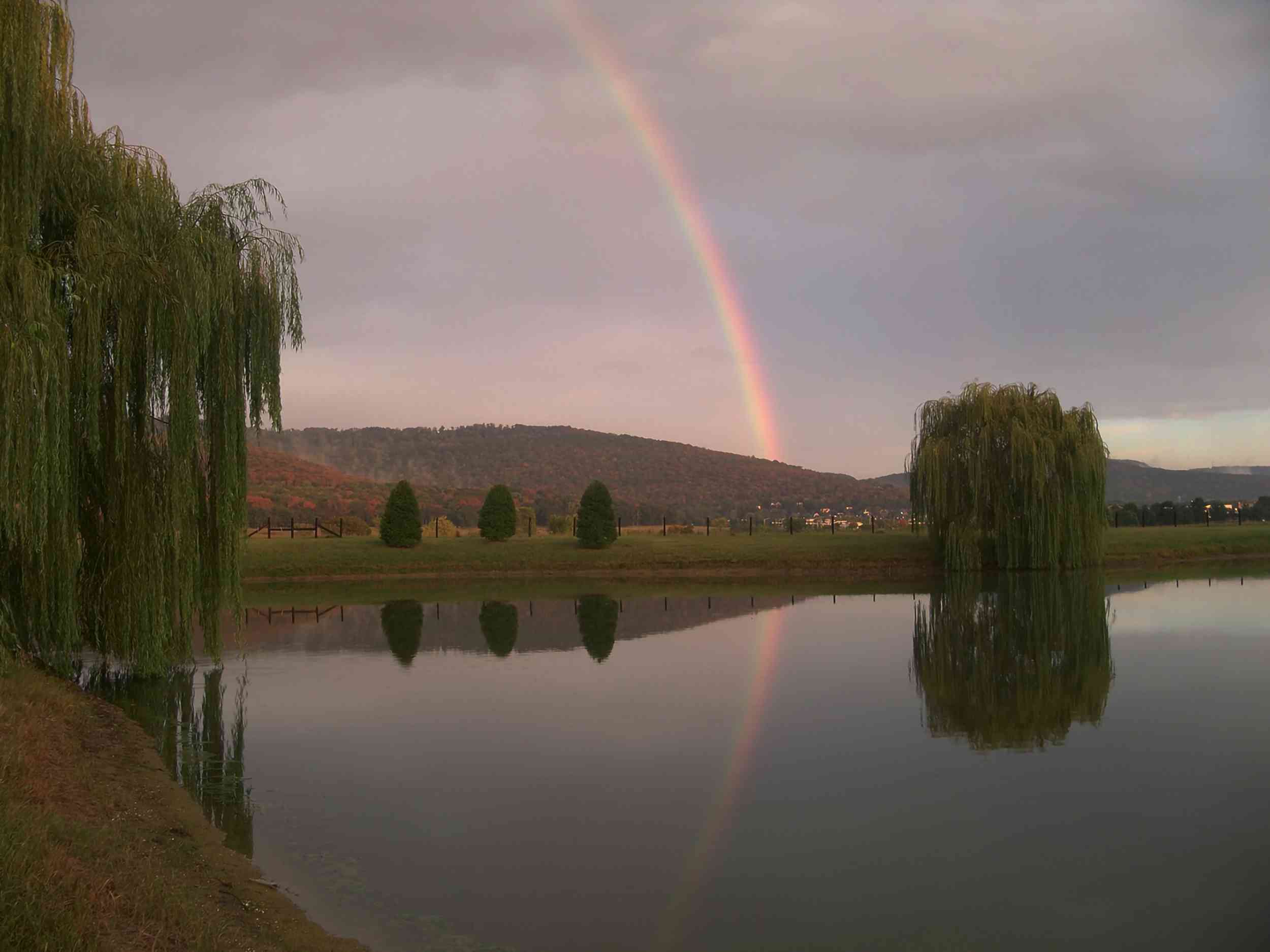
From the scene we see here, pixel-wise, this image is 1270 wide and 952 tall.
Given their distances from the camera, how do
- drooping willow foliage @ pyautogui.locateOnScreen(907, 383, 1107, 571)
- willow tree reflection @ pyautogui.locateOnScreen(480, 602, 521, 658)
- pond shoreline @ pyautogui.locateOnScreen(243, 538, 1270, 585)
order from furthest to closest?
pond shoreline @ pyautogui.locateOnScreen(243, 538, 1270, 585), drooping willow foliage @ pyautogui.locateOnScreen(907, 383, 1107, 571), willow tree reflection @ pyautogui.locateOnScreen(480, 602, 521, 658)

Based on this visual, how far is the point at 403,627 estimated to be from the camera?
2011 centimetres

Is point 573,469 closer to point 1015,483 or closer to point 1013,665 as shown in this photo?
point 1015,483

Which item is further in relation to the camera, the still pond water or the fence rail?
the fence rail

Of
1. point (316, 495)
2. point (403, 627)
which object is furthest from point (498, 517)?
point (316, 495)

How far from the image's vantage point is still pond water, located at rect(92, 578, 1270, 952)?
589 cm

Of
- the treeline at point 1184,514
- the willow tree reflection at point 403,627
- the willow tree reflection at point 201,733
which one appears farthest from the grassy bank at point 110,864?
the treeline at point 1184,514

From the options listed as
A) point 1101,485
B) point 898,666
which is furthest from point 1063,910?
point 1101,485

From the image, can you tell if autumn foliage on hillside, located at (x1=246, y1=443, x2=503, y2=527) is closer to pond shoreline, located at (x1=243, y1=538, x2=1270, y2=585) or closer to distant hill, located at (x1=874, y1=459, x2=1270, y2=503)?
pond shoreline, located at (x1=243, y1=538, x2=1270, y2=585)

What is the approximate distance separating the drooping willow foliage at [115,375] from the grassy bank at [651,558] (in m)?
20.3

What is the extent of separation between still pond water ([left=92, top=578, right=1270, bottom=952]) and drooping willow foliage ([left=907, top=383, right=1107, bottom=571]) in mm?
12003

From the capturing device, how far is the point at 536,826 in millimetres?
7473

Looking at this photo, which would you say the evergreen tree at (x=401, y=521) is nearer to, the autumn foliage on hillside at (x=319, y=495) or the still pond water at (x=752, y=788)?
the autumn foliage on hillside at (x=319, y=495)

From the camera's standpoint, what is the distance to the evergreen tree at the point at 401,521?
1373 inches

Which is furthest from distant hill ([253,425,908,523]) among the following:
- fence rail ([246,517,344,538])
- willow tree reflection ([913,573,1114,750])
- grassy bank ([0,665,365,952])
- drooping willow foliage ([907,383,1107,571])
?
grassy bank ([0,665,365,952])
